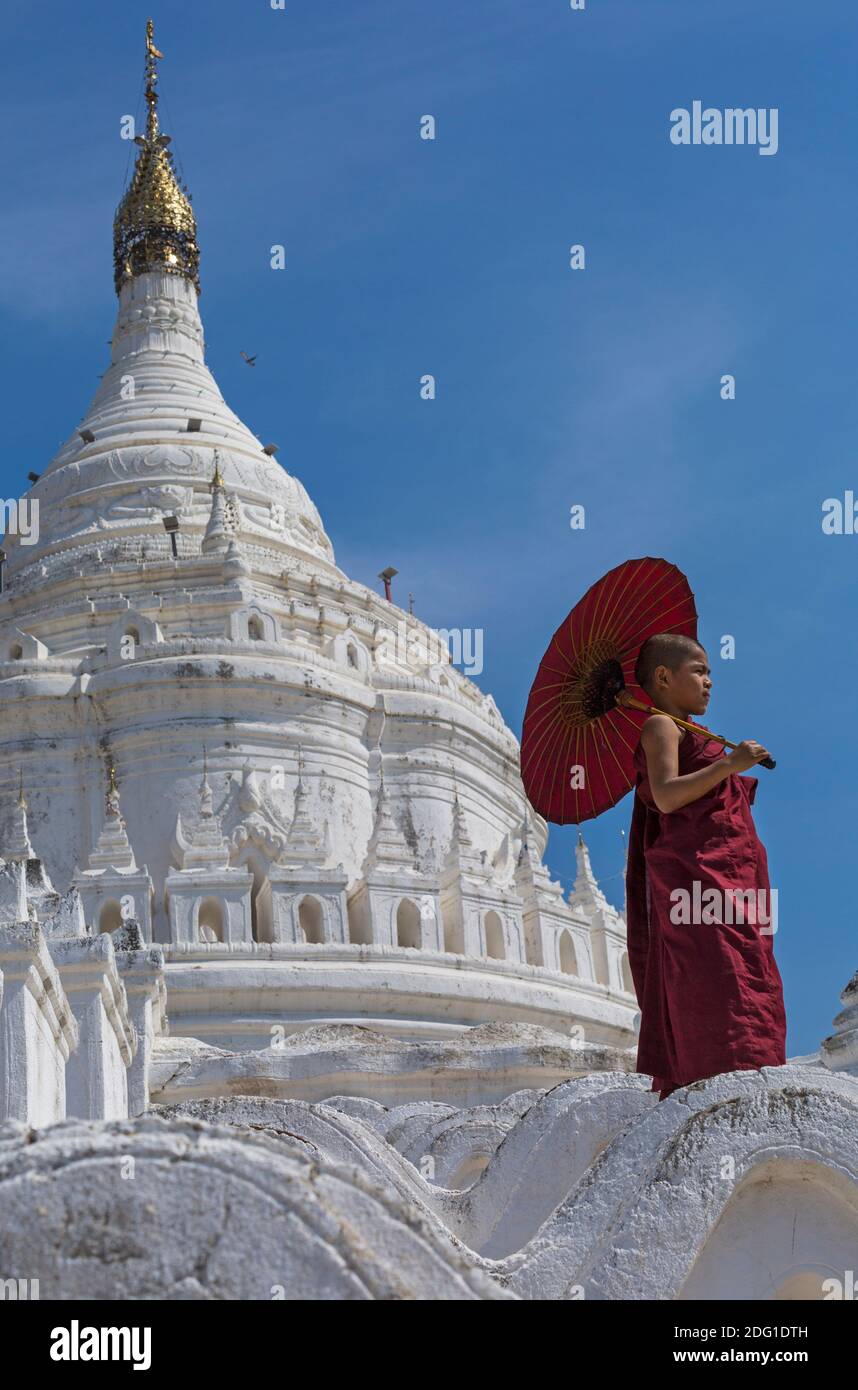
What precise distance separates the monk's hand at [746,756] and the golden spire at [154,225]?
1776 inches

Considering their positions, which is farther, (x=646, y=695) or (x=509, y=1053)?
(x=509, y=1053)

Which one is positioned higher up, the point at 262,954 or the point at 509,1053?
the point at 262,954

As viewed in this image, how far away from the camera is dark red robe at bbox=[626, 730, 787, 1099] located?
765 centimetres

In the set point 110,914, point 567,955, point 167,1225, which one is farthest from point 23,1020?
point 567,955

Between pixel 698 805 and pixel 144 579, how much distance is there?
1280 inches

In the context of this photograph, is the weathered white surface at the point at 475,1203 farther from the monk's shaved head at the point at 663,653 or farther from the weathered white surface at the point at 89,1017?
the weathered white surface at the point at 89,1017

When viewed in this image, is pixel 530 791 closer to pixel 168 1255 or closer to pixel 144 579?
pixel 168 1255

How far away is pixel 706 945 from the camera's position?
773 centimetres

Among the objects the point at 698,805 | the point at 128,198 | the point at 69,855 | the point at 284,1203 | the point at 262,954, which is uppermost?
the point at 128,198

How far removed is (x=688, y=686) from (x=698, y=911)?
1.19 m

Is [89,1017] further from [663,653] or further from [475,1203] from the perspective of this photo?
[663,653]

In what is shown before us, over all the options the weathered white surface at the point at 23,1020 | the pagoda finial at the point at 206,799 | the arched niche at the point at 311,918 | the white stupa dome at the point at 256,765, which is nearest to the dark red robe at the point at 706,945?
the weathered white surface at the point at 23,1020

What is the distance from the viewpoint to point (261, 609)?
37.9 metres
